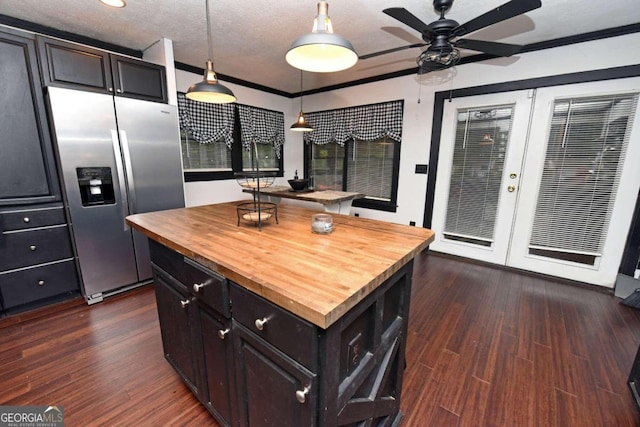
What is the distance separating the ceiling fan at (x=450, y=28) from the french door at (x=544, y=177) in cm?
130

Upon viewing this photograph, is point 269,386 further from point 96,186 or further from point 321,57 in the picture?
point 96,186

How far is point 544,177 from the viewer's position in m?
2.79

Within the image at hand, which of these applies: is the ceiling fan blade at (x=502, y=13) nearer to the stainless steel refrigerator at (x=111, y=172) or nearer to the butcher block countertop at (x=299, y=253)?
the butcher block countertop at (x=299, y=253)

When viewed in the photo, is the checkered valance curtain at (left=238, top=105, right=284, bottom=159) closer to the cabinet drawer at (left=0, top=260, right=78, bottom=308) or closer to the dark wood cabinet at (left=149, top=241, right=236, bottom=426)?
the cabinet drawer at (left=0, top=260, right=78, bottom=308)

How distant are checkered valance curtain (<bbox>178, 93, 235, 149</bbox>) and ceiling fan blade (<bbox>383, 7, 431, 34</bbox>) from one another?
2.68 meters

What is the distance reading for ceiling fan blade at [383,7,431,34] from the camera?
1615 millimetres

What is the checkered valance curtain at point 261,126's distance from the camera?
407 cm

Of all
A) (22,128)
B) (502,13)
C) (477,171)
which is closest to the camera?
(502,13)

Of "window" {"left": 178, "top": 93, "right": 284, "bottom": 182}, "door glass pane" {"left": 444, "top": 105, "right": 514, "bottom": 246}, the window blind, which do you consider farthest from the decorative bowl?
"door glass pane" {"left": 444, "top": 105, "right": 514, "bottom": 246}

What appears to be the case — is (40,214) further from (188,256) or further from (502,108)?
(502,108)

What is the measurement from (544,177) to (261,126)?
383 centimetres

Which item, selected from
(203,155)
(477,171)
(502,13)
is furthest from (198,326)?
(477,171)

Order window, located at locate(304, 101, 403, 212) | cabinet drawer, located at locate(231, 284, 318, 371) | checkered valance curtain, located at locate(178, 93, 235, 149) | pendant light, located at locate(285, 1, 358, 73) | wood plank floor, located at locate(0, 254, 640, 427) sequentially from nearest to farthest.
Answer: cabinet drawer, located at locate(231, 284, 318, 371) → pendant light, located at locate(285, 1, 358, 73) → wood plank floor, located at locate(0, 254, 640, 427) → checkered valance curtain, located at locate(178, 93, 235, 149) → window, located at locate(304, 101, 403, 212)

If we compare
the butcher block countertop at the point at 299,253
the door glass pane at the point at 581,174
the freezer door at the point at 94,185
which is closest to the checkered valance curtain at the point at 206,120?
the freezer door at the point at 94,185
